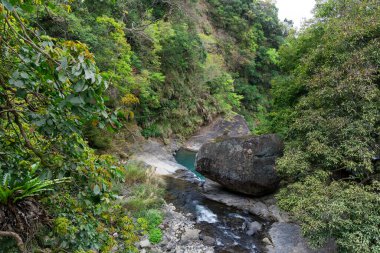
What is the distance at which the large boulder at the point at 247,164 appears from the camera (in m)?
10.4

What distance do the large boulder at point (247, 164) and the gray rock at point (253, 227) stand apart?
5.27ft

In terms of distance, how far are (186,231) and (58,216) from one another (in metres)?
6.25

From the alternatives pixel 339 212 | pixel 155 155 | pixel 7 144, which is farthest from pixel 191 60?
pixel 7 144

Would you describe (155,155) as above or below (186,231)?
above

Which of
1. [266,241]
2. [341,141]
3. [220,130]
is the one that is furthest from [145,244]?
[220,130]

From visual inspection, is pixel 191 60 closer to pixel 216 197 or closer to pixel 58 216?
pixel 216 197

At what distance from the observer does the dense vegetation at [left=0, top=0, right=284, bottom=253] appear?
2.09 meters

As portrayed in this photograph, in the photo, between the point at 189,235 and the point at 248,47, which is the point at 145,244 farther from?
the point at 248,47

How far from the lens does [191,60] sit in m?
19.4

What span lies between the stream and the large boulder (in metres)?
1.02

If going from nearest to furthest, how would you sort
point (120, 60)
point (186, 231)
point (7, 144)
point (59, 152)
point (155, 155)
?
point (59, 152)
point (7, 144)
point (186, 231)
point (120, 60)
point (155, 155)

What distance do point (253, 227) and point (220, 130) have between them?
42.0 feet

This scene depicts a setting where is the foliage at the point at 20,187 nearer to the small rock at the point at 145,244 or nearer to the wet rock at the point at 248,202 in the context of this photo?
the small rock at the point at 145,244

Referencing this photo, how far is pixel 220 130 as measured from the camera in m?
21.4
